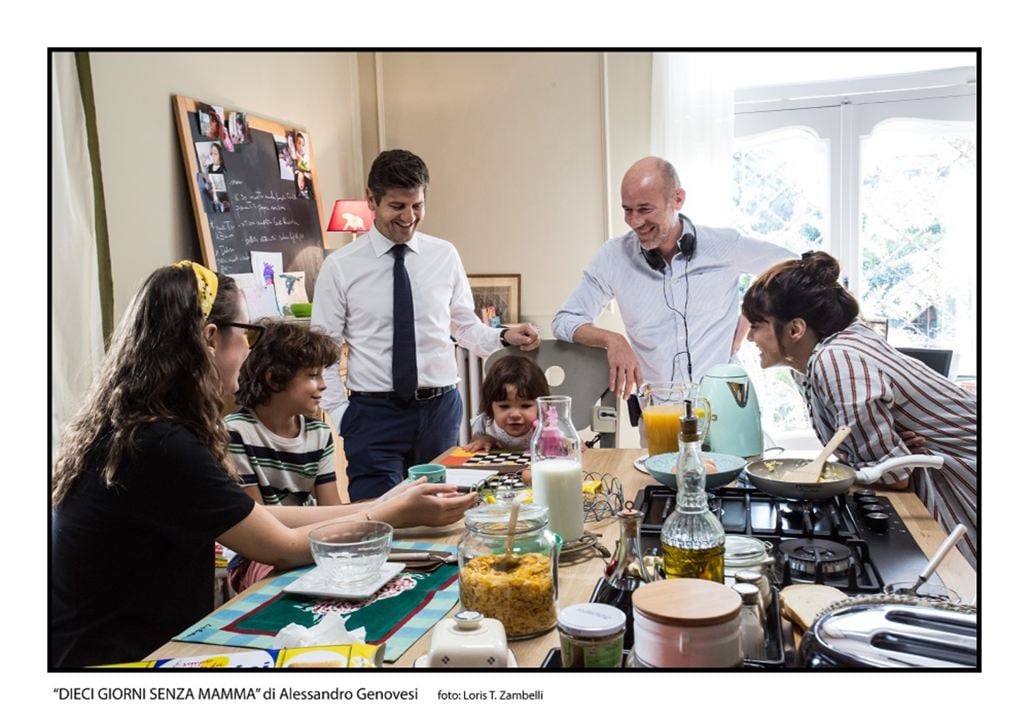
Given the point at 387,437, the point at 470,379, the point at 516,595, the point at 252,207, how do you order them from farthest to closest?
the point at 470,379
the point at 252,207
the point at 387,437
the point at 516,595

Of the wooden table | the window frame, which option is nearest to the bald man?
the window frame

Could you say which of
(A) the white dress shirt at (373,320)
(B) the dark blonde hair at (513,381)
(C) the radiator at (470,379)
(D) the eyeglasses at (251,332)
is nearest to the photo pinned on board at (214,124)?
(A) the white dress shirt at (373,320)

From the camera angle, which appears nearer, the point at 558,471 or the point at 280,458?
the point at 558,471

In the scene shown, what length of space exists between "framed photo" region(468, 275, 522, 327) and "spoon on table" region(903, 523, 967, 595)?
2762mm

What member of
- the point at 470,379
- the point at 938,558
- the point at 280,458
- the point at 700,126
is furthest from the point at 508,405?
the point at 700,126

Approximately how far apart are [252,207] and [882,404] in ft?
7.02

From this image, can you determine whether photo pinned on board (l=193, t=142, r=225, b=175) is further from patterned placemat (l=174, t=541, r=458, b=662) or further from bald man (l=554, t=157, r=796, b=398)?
patterned placemat (l=174, t=541, r=458, b=662)

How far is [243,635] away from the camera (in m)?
0.94

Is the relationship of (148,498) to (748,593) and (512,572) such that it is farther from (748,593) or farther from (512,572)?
(748,593)

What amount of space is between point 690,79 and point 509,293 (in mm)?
1147

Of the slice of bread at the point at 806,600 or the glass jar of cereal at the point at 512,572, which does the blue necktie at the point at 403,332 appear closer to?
the glass jar of cereal at the point at 512,572

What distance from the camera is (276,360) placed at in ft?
5.65

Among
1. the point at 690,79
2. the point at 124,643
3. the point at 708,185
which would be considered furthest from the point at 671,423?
the point at 690,79

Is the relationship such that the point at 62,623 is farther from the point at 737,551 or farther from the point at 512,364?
the point at 512,364
